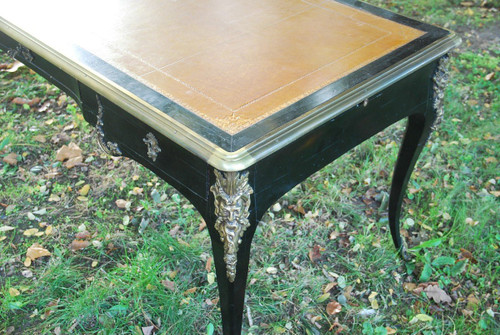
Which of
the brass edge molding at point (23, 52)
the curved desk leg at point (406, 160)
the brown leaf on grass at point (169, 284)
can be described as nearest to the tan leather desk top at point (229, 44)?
the brass edge molding at point (23, 52)

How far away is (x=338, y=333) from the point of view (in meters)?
2.02

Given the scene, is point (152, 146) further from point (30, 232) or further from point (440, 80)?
point (30, 232)

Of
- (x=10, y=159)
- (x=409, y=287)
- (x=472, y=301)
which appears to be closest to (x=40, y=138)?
(x=10, y=159)

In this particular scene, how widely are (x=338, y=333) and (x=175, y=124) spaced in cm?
122

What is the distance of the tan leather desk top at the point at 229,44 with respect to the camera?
1.39 meters

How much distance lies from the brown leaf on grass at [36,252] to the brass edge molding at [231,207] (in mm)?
1350

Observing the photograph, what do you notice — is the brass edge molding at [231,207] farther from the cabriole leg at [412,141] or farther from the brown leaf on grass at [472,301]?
the brown leaf on grass at [472,301]

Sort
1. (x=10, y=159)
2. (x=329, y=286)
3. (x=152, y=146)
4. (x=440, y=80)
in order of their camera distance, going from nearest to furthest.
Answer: (x=152, y=146) → (x=440, y=80) → (x=329, y=286) → (x=10, y=159)

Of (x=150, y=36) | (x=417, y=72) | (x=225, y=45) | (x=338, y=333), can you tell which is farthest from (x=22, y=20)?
(x=338, y=333)

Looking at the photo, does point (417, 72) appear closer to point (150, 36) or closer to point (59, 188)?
point (150, 36)

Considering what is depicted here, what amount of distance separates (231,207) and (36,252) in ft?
4.85

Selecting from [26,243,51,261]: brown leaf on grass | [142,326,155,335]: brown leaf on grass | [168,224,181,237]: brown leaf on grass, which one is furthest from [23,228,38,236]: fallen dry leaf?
[142,326,155,335]: brown leaf on grass

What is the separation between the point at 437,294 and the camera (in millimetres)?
2164

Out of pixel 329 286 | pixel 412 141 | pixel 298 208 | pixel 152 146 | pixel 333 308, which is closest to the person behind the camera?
pixel 152 146
